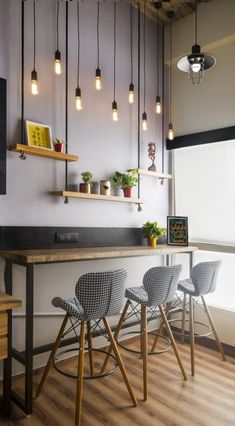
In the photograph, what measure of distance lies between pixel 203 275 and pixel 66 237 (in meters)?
1.27

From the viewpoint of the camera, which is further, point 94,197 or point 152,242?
point 152,242

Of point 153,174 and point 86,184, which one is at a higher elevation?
point 153,174

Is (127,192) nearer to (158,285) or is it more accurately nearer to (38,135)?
(38,135)

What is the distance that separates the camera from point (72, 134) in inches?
121

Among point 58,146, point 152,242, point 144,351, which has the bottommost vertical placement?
point 144,351

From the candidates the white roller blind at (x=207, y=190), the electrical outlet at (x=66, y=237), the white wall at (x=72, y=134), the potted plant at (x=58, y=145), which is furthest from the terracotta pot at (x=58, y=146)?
the white roller blind at (x=207, y=190)

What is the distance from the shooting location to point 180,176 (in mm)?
4004

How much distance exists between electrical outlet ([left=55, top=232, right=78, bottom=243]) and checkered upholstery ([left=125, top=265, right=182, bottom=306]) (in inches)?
30.0

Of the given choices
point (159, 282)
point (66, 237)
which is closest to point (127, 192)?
point (66, 237)

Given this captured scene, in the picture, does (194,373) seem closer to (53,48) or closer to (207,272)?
(207,272)

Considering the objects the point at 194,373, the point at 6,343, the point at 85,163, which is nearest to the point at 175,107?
the point at 85,163

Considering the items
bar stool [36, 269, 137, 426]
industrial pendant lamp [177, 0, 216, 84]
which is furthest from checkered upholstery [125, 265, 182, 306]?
industrial pendant lamp [177, 0, 216, 84]

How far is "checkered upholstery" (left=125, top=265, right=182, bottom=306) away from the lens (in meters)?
2.49

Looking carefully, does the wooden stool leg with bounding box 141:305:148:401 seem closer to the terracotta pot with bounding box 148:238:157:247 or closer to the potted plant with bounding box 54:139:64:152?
the terracotta pot with bounding box 148:238:157:247
